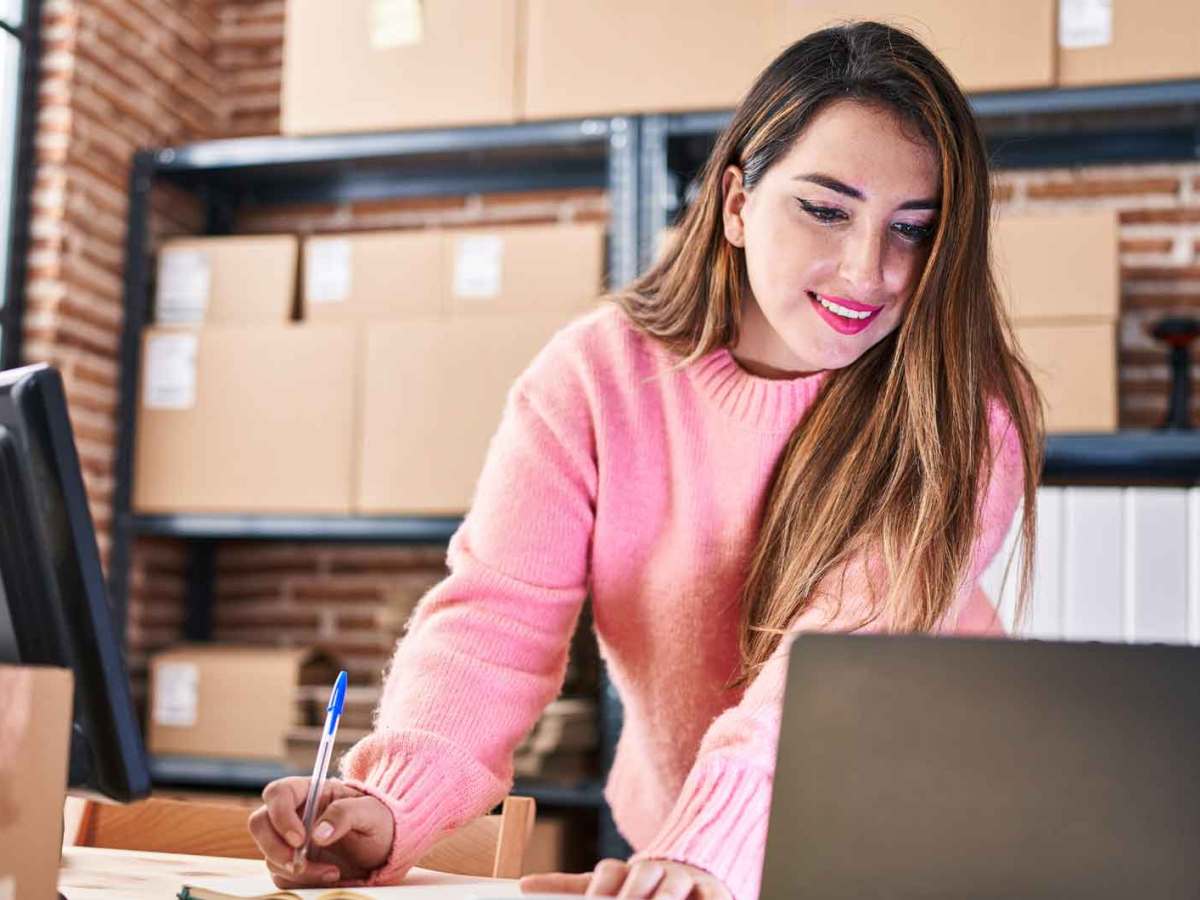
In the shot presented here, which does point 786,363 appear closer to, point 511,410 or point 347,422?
point 511,410

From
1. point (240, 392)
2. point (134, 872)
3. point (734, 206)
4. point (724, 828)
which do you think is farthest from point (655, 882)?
point (240, 392)

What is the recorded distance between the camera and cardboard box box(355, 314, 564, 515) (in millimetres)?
2699

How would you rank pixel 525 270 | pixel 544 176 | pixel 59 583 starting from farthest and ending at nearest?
pixel 544 176, pixel 525 270, pixel 59 583

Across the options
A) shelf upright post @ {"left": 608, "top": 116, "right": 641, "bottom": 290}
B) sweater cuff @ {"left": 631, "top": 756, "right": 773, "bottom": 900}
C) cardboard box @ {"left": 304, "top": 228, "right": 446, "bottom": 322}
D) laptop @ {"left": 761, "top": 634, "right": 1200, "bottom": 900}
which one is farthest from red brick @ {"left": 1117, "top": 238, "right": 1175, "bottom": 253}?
laptop @ {"left": 761, "top": 634, "right": 1200, "bottom": 900}

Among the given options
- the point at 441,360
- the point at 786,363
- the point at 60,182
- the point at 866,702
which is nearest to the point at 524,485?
the point at 786,363

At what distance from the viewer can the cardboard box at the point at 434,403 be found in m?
2.70

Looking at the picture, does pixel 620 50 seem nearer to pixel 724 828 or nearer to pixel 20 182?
pixel 20 182

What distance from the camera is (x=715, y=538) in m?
1.41

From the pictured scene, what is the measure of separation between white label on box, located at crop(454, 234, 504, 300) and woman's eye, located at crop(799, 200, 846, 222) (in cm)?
151

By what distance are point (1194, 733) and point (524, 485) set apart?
0.77m

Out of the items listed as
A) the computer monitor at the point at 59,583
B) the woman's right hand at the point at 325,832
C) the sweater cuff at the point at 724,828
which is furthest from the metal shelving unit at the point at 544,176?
the computer monitor at the point at 59,583

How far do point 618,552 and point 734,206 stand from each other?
13.8 inches

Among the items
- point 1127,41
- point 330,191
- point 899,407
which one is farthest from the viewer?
point 330,191

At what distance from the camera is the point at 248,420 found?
9.29ft
